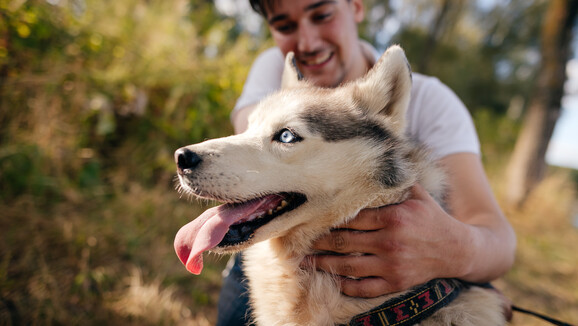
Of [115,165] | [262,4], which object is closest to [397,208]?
[262,4]

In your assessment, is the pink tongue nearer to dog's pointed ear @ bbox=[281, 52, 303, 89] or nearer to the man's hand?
the man's hand

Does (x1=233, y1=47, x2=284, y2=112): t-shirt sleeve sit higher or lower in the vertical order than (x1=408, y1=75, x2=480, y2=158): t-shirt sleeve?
lower

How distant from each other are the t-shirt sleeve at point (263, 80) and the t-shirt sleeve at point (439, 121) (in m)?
1.15

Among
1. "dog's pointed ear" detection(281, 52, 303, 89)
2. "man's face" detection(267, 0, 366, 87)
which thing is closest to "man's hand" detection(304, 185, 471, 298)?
"dog's pointed ear" detection(281, 52, 303, 89)

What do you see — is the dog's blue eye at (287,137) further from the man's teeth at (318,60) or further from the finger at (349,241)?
the man's teeth at (318,60)

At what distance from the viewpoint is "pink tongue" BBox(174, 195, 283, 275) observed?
4.71 feet

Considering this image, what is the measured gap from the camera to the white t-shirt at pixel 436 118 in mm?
2174

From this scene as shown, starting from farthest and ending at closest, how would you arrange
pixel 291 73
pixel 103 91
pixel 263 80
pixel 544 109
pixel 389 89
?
pixel 544 109 → pixel 103 91 → pixel 263 80 → pixel 291 73 → pixel 389 89

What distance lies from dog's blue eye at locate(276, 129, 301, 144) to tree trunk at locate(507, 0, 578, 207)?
714 centimetres

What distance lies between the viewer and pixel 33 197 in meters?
3.01

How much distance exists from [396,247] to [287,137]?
0.74 meters

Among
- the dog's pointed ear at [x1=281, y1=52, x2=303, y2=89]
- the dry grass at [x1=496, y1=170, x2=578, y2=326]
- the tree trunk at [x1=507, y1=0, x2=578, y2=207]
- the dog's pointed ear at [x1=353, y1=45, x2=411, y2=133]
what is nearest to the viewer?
the dog's pointed ear at [x1=353, y1=45, x2=411, y2=133]

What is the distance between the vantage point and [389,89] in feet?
5.41

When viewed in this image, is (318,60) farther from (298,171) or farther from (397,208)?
(397,208)
